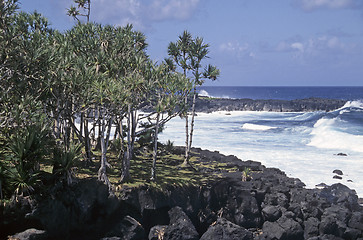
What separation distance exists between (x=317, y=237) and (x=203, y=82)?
1149 centimetres

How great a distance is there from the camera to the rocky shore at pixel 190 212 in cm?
1279

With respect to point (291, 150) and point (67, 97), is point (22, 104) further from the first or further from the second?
point (291, 150)

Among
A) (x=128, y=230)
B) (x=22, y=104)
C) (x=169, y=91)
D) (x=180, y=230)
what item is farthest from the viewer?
(x=169, y=91)

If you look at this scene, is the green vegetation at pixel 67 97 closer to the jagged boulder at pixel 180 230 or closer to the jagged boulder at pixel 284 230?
the jagged boulder at pixel 180 230

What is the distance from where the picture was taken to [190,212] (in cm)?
1784

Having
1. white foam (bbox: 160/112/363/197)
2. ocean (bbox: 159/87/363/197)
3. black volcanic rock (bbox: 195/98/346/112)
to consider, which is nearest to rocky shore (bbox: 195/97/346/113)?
black volcanic rock (bbox: 195/98/346/112)

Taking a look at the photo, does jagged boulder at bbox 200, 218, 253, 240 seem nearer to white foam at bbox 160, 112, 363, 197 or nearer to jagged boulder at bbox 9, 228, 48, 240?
jagged boulder at bbox 9, 228, 48, 240

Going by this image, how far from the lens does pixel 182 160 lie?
2511 cm

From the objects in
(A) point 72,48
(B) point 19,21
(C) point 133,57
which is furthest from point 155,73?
(B) point 19,21

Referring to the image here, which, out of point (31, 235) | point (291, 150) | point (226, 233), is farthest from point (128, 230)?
point (291, 150)

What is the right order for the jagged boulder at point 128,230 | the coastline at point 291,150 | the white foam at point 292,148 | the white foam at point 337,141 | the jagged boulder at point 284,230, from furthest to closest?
the white foam at point 337,141, the white foam at point 292,148, the coastline at point 291,150, the jagged boulder at point 284,230, the jagged boulder at point 128,230

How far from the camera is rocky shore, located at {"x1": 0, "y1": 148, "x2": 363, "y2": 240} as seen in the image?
12789mm

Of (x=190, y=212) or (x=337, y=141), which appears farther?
(x=337, y=141)

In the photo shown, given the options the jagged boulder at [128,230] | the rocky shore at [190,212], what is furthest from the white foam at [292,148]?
the jagged boulder at [128,230]
